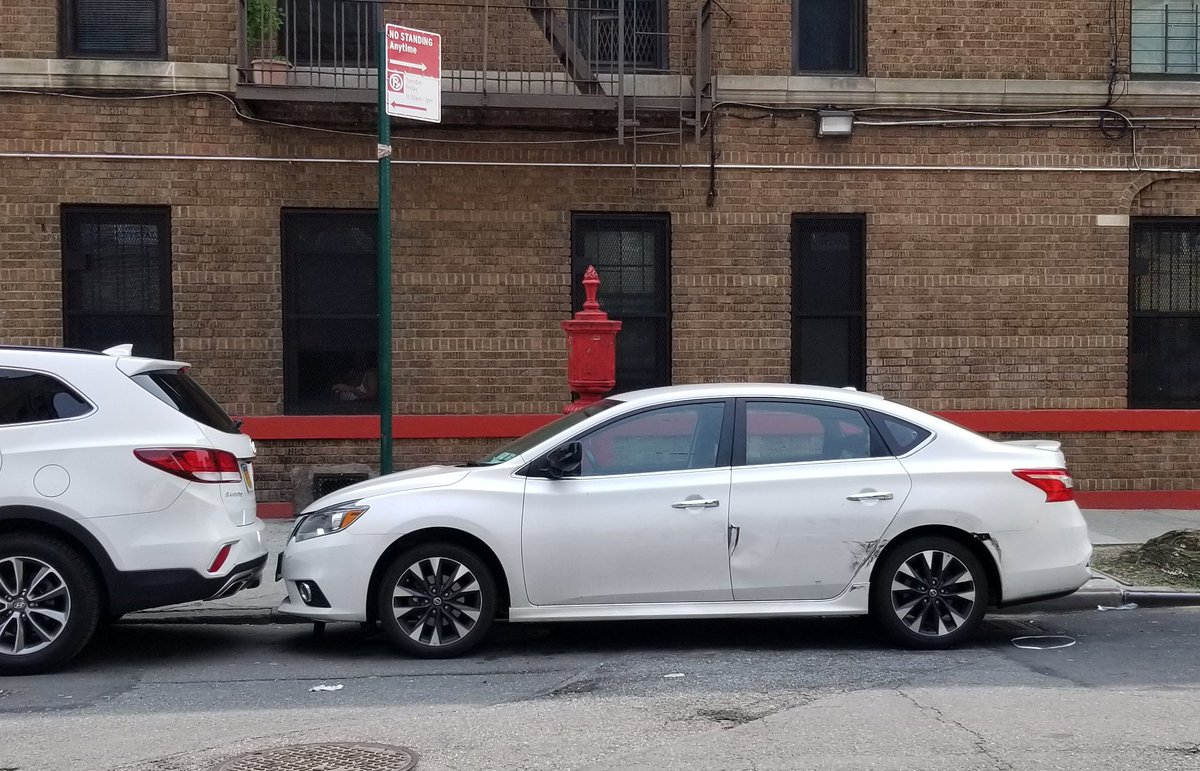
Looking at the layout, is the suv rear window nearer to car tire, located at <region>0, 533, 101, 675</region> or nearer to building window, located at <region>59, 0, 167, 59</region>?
car tire, located at <region>0, 533, 101, 675</region>

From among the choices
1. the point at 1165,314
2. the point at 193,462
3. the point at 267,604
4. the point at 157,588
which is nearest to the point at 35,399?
the point at 193,462

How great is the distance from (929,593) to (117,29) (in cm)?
928

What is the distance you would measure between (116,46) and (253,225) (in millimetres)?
2121

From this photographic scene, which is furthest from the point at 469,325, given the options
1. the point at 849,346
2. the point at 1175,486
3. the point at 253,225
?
the point at 1175,486

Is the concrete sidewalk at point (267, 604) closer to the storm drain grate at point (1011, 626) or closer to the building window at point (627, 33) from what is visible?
the storm drain grate at point (1011, 626)

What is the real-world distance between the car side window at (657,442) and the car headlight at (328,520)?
1.30 m

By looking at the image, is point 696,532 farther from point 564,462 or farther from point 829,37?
point 829,37

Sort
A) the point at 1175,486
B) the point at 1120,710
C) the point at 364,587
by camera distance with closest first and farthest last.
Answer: the point at 1120,710 < the point at 364,587 < the point at 1175,486

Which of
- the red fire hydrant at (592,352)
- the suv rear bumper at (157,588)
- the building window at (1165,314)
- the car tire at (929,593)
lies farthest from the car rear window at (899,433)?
the building window at (1165,314)

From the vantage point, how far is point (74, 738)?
5.68m

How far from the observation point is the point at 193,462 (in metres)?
6.98

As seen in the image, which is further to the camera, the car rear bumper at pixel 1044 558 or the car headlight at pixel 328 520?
the car rear bumper at pixel 1044 558

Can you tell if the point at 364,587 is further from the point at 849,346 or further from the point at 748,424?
the point at 849,346

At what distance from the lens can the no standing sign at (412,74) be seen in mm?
8977
